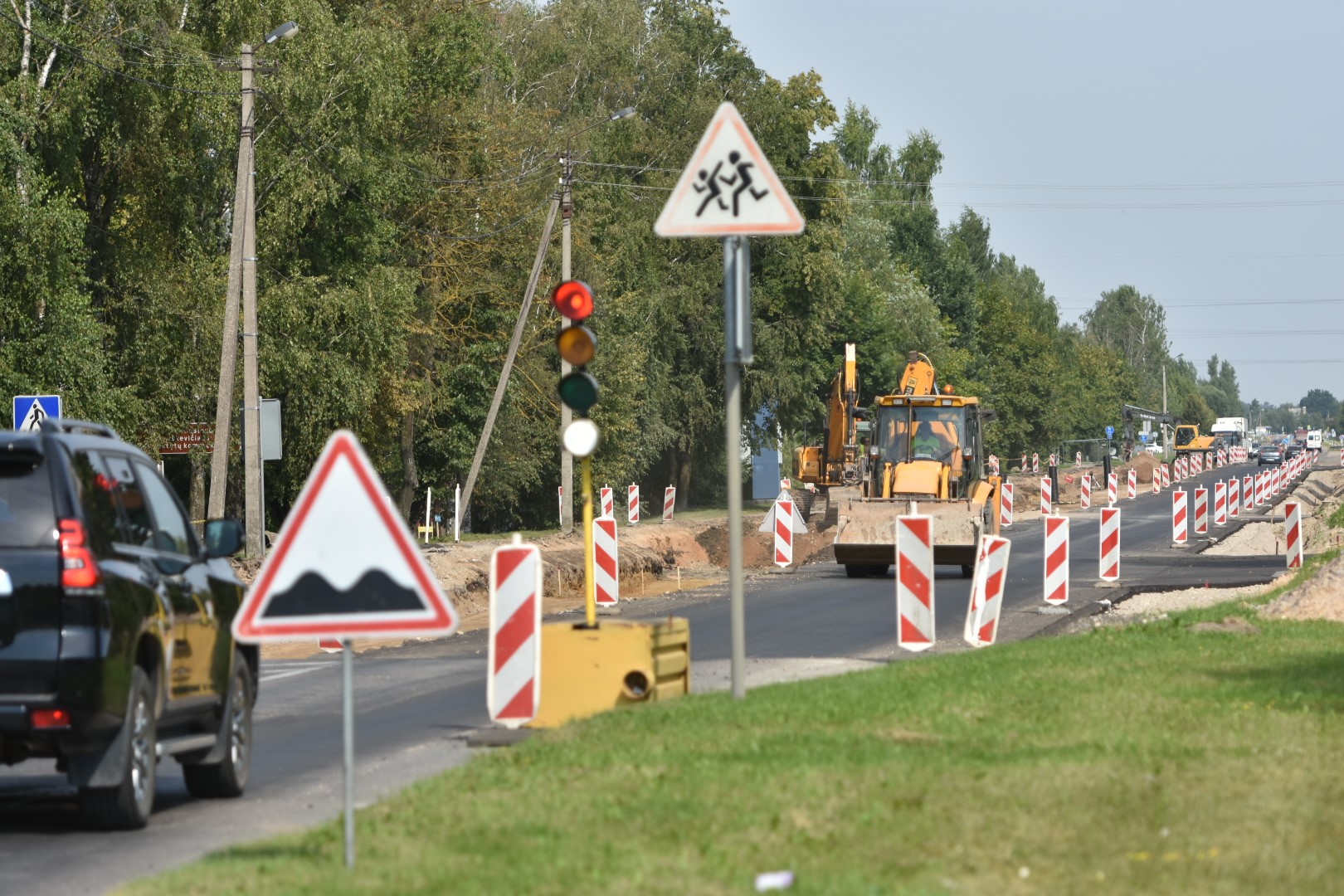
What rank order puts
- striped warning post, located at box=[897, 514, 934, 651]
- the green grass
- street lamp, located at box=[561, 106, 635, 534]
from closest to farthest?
the green grass < striped warning post, located at box=[897, 514, 934, 651] < street lamp, located at box=[561, 106, 635, 534]

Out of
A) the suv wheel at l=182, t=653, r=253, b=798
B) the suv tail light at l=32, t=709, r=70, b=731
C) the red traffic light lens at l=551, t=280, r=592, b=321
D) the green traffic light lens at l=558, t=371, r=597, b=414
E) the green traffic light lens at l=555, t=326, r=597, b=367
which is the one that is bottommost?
the suv wheel at l=182, t=653, r=253, b=798

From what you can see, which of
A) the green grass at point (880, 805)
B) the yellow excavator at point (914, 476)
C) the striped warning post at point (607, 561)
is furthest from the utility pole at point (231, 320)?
the green grass at point (880, 805)

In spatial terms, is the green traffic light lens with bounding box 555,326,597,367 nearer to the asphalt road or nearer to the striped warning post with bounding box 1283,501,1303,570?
the asphalt road

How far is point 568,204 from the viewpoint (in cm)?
4112

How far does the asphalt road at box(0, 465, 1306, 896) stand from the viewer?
901cm

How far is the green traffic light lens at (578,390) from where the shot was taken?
1150 centimetres

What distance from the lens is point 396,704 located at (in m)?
15.1

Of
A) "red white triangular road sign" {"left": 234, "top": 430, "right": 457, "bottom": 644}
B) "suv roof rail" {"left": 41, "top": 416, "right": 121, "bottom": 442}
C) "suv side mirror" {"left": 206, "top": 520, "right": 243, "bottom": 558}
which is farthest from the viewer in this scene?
"suv side mirror" {"left": 206, "top": 520, "right": 243, "bottom": 558}

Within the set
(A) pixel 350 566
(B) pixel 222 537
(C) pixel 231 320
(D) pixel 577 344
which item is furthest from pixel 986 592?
(C) pixel 231 320

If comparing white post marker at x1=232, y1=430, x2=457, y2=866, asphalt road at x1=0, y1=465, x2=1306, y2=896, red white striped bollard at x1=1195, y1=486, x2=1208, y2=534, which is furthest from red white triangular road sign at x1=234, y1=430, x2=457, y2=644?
red white striped bollard at x1=1195, y1=486, x2=1208, y2=534

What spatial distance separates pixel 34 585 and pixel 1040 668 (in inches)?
298

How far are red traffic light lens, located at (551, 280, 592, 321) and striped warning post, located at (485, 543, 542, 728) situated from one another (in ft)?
4.95

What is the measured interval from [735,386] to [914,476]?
22.0 metres

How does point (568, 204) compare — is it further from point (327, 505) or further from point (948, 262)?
point (948, 262)
